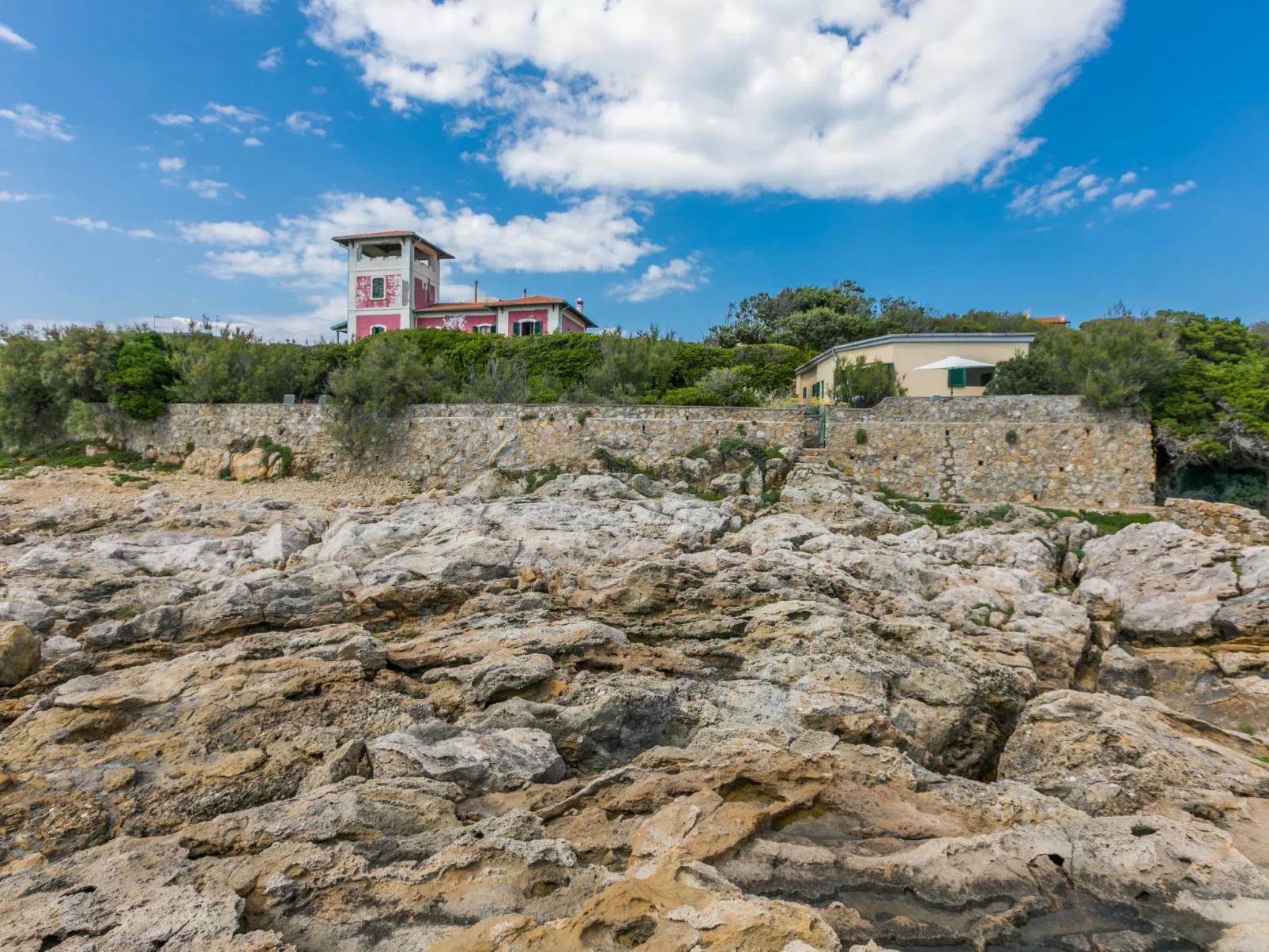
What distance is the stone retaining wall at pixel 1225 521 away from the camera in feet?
54.6

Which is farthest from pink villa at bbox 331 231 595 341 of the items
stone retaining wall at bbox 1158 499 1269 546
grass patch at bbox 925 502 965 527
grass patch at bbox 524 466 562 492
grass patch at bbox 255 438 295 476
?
stone retaining wall at bbox 1158 499 1269 546

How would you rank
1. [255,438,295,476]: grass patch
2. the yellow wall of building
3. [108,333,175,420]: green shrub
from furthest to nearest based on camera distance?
1. the yellow wall of building
2. [108,333,175,420]: green shrub
3. [255,438,295,476]: grass patch

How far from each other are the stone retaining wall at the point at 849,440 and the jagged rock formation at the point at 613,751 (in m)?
9.03

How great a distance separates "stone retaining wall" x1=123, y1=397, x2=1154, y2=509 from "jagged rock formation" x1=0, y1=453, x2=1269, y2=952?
9.03 metres

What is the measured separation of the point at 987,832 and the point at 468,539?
1003 centimetres

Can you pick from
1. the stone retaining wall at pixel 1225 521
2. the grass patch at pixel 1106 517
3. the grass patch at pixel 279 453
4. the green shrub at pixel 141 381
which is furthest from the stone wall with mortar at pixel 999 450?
the green shrub at pixel 141 381

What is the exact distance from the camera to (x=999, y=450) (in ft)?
74.6

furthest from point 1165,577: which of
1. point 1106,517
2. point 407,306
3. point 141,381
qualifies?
point 407,306

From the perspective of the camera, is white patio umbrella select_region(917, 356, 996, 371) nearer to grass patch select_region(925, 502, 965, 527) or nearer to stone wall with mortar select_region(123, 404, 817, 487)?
stone wall with mortar select_region(123, 404, 817, 487)

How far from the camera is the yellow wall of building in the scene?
27578 mm

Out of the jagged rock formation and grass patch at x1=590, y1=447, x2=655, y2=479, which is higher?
grass patch at x1=590, y1=447, x2=655, y2=479

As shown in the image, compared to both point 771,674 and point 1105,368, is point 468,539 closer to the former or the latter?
point 771,674

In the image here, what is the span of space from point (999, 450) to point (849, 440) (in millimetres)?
4859

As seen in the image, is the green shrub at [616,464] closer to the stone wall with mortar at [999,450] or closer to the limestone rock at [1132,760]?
the stone wall with mortar at [999,450]
